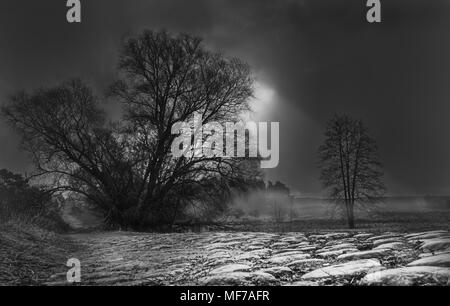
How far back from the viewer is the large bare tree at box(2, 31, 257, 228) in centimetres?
1822

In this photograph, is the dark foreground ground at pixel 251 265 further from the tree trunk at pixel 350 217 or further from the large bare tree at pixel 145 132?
the tree trunk at pixel 350 217

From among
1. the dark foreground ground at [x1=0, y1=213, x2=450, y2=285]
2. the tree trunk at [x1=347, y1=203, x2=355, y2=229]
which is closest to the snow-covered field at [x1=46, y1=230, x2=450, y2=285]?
the dark foreground ground at [x1=0, y1=213, x2=450, y2=285]

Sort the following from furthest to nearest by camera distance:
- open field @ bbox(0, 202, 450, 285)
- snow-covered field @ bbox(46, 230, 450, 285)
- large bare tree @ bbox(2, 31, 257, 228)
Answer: large bare tree @ bbox(2, 31, 257, 228) < open field @ bbox(0, 202, 450, 285) < snow-covered field @ bbox(46, 230, 450, 285)

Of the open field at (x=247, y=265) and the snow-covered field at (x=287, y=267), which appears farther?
the open field at (x=247, y=265)

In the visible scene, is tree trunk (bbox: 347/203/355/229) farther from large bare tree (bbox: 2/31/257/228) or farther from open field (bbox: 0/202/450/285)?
open field (bbox: 0/202/450/285)

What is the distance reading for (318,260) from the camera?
530 centimetres

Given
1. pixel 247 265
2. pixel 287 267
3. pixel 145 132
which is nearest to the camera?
pixel 287 267

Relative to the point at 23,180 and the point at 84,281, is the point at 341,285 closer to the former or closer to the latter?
the point at 84,281

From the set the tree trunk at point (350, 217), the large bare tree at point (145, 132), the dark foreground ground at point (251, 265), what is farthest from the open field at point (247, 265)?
the tree trunk at point (350, 217)

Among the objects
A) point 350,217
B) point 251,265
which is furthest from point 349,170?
point 251,265

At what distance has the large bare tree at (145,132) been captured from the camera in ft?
59.8

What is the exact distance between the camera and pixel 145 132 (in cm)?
1877

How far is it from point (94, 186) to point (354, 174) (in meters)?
14.1

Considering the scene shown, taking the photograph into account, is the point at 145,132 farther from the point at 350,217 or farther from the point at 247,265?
the point at 247,265
